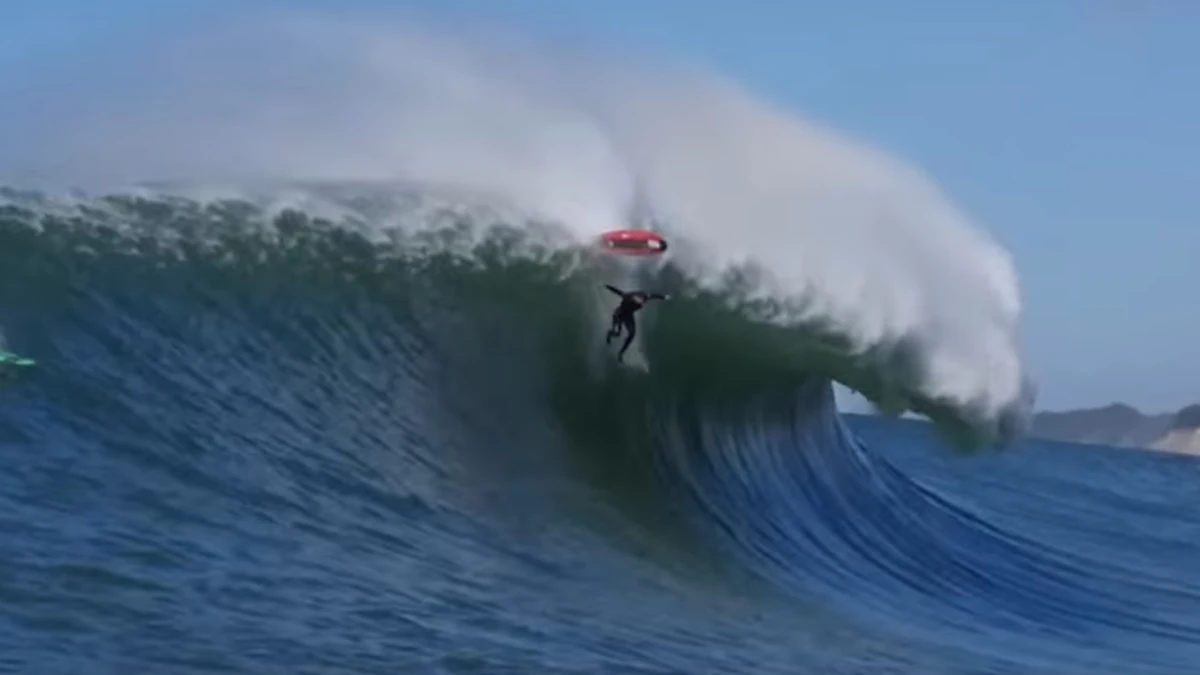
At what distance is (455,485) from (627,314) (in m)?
2.98

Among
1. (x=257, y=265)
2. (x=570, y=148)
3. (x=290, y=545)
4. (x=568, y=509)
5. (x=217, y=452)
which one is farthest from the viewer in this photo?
(x=570, y=148)

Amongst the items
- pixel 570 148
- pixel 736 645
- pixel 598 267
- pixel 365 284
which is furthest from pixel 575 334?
pixel 736 645

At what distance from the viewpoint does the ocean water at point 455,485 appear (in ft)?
24.8

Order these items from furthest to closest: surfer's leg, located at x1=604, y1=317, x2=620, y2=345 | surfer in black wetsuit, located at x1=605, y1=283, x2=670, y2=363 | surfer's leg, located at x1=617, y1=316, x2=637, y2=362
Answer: surfer's leg, located at x1=617, y1=316, x2=637, y2=362 → surfer's leg, located at x1=604, y1=317, x2=620, y2=345 → surfer in black wetsuit, located at x1=605, y1=283, x2=670, y2=363

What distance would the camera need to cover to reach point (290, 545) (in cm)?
844

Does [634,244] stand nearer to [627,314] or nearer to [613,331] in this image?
[613,331]

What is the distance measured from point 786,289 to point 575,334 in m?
2.08

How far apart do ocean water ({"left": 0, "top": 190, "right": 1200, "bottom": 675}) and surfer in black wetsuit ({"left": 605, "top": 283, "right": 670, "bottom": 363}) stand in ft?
0.70

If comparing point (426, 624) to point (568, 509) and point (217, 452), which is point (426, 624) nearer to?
point (217, 452)

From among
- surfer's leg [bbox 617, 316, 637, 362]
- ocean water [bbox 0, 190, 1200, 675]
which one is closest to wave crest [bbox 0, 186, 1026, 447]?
ocean water [bbox 0, 190, 1200, 675]

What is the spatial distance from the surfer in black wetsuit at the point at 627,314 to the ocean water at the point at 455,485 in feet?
0.70

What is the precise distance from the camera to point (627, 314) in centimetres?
1336

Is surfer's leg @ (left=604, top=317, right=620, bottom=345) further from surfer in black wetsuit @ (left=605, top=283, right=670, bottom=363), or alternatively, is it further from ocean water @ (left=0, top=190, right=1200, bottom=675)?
ocean water @ (left=0, top=190, right=1200, bottom=675)

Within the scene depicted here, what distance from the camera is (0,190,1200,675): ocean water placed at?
7.55 meters
